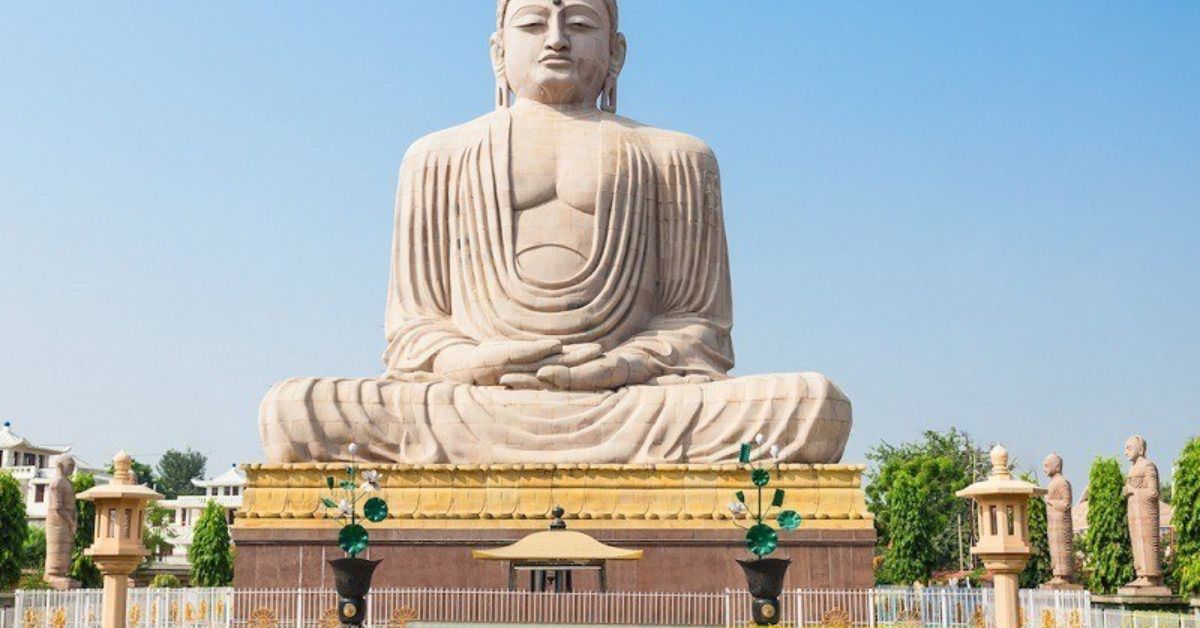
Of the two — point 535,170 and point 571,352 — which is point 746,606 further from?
point 535,170

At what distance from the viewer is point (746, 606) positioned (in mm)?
14445

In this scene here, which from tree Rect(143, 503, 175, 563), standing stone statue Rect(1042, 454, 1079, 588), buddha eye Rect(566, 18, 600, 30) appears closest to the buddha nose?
buddha eye Rect(566, 18, 600, 30)

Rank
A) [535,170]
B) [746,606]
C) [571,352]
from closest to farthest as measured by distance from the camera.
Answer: [746,606] → [571,352] → [535,170]

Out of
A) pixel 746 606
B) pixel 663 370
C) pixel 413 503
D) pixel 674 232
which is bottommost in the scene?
pixel 746 606

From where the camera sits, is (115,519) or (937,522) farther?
(937,522)

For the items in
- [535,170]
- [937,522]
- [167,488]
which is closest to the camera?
[535,170]

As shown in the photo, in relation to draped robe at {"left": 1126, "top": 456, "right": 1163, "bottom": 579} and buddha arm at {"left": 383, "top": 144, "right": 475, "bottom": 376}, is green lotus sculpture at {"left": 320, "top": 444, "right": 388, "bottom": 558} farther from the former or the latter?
draped robe at {"left": 1126, "top": 456, "right": 1163, "bottom": 579}

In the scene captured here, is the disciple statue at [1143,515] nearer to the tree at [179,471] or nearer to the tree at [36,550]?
the tree at [36,550]

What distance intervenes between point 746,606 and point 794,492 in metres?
1.62

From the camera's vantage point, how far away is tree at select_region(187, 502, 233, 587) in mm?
32688

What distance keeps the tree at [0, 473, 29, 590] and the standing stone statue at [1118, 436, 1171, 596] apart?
687 inches

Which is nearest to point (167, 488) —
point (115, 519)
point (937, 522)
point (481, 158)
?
point (937, 522)

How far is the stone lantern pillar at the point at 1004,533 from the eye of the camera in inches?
429

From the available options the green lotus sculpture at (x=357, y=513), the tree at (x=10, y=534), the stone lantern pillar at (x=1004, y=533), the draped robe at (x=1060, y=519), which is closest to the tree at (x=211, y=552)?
the tree at (x=10, y=534)
